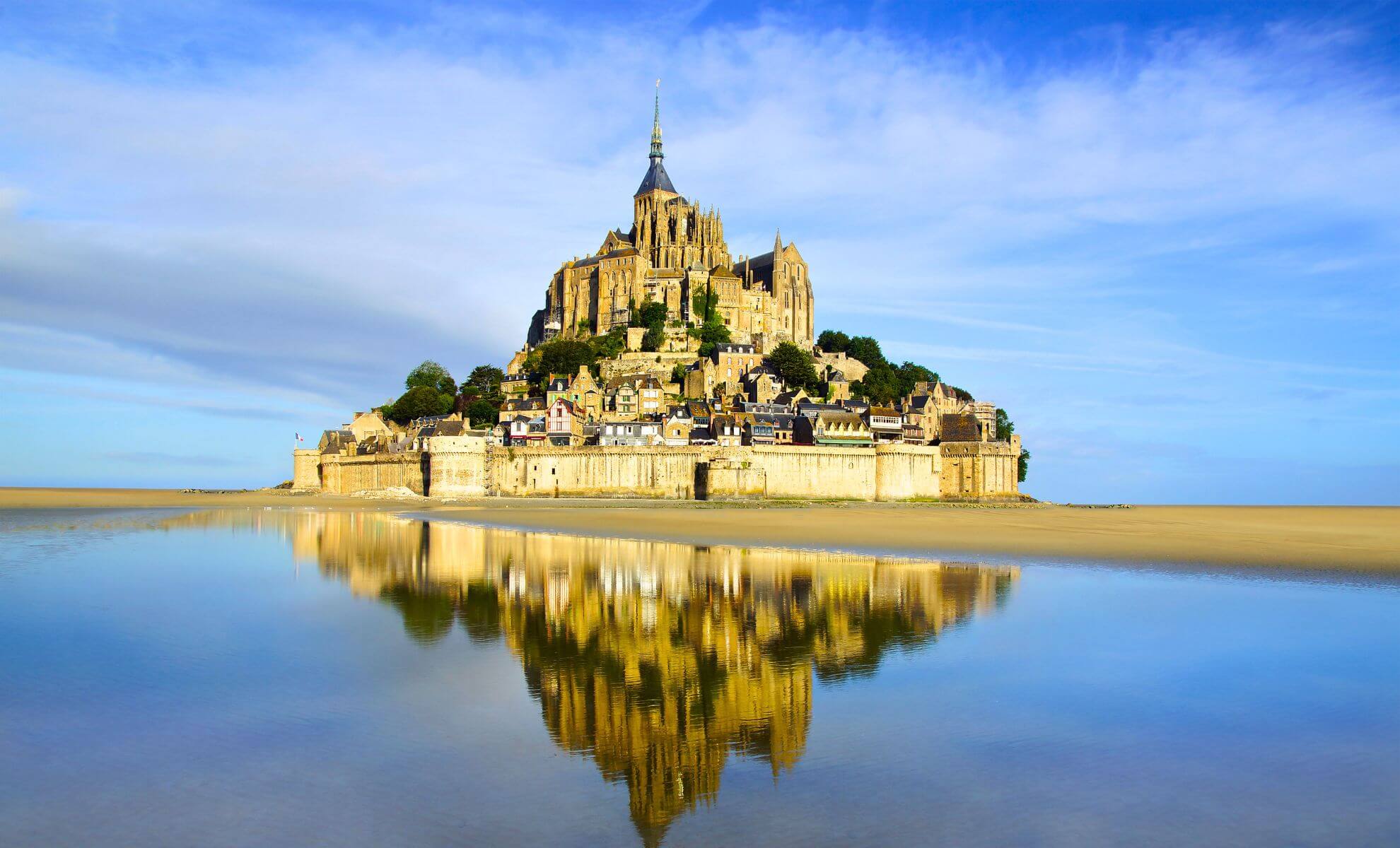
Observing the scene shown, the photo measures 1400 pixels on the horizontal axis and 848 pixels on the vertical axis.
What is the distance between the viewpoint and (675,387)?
67.4m

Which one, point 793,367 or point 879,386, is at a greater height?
point 793,367

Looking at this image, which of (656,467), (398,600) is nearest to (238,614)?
(398,600)

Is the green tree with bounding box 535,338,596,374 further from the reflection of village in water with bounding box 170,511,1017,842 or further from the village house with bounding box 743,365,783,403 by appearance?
the reflection of village in water with bounding box 170,511,1017,842

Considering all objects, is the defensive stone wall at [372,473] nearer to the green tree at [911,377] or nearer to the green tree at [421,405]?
the green tree at [421,405]

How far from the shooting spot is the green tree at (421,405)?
71312mm

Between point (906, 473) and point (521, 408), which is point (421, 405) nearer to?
point (521, 408)

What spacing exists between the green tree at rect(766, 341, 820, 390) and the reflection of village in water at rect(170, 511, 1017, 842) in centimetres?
4135

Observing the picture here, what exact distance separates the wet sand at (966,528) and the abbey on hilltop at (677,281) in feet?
92.0

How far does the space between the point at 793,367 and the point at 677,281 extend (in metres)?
14.3

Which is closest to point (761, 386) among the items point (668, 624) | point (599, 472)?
point (599, 472)

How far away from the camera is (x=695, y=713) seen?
9.38m

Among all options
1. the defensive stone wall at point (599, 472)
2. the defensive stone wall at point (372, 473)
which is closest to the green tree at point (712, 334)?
the defensive stone wall at point (599, 472)

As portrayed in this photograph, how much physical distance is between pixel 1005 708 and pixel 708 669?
3.24 m

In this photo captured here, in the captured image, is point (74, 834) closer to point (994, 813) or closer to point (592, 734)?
point (592, 734)
